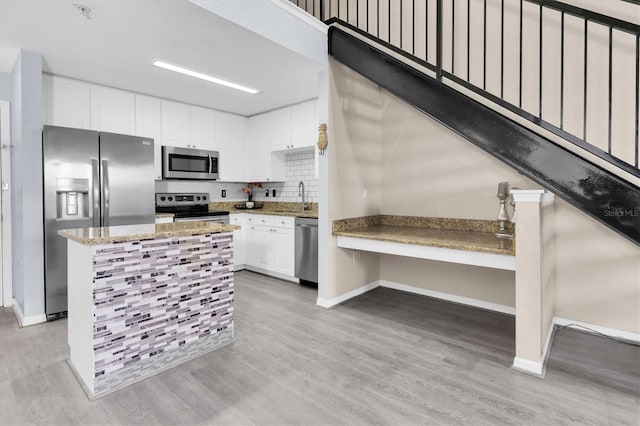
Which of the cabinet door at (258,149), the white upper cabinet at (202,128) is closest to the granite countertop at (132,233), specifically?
the white upper cabinet at (202,128)

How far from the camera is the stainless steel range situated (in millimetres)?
4745

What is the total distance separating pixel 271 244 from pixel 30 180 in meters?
2.70

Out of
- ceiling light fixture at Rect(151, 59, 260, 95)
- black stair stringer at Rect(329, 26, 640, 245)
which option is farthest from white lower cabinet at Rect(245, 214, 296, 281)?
black stair stringer at Rect(329, 26, 640, 245)

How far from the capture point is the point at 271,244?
481 centimetres

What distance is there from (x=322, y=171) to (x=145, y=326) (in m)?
2.18

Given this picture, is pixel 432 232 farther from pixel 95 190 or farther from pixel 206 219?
pixel 95 190

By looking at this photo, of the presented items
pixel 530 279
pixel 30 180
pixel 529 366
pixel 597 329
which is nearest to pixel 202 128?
pixel 30 180

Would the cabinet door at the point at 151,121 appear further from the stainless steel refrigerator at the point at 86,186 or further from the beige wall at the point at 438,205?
the beige wall at the point at 438,205

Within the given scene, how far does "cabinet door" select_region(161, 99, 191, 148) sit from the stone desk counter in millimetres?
2704

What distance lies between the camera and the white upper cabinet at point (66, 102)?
365cm

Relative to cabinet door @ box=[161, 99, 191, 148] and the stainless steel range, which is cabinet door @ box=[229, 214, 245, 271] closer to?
the stainless steel range

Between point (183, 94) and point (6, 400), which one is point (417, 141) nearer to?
point (183, 94)

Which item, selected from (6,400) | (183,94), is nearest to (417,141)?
(183,94)

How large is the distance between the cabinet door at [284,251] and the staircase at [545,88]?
7.49 feet
